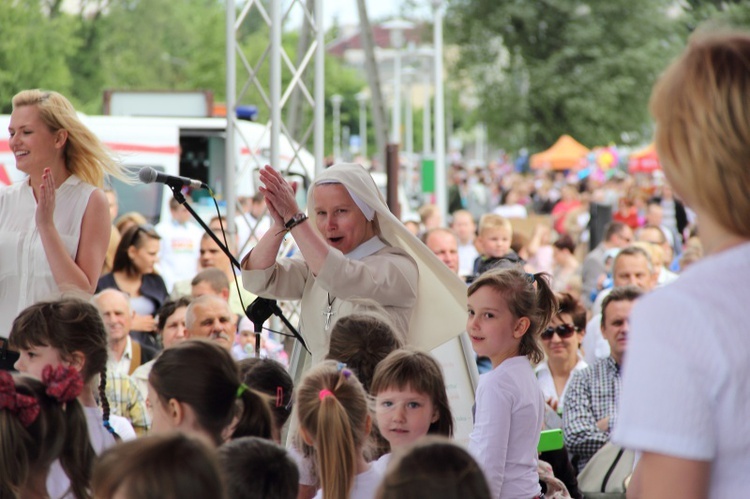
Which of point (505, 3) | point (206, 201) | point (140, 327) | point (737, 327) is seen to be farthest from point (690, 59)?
point (505, 3)

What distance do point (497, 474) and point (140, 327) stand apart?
4257 mm

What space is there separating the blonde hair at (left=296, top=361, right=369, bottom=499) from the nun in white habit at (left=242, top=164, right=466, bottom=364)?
646 mm

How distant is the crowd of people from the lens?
5.59ft

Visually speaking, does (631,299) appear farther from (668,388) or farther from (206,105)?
(206,105)

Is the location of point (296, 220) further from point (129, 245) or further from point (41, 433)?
point (129, 245)

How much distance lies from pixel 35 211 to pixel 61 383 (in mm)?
1627

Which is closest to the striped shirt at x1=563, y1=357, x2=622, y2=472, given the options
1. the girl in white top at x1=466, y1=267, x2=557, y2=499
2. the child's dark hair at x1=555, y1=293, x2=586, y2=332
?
the child's dark hair at x1=555, y1=293, x2=586, y2=332

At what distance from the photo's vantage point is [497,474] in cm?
396

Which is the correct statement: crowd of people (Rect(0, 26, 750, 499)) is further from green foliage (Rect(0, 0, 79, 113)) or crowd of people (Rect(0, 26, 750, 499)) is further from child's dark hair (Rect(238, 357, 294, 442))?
green foliage (Rect(0, 0, 79, 113))

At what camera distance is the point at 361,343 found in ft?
13.7

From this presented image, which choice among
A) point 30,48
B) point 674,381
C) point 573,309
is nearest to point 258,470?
point 674,381

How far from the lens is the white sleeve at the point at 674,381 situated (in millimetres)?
1665

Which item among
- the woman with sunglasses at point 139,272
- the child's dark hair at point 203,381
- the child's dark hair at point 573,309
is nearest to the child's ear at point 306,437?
the child's dark hair at point 203,381

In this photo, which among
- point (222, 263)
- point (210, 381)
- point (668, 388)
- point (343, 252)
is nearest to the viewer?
point (668, 388)
